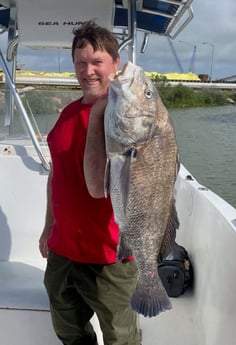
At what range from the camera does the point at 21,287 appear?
2.80 metres

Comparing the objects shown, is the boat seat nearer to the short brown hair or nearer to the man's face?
the man's face

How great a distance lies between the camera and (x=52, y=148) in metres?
1.89

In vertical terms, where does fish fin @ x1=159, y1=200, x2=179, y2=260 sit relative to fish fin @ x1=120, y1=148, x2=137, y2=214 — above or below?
below

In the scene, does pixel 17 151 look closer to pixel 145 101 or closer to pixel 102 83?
pixel 102 83

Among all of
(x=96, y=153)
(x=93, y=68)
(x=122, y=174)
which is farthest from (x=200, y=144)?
(x=122, y=174)

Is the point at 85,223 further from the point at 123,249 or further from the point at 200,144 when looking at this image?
the point at 200,144

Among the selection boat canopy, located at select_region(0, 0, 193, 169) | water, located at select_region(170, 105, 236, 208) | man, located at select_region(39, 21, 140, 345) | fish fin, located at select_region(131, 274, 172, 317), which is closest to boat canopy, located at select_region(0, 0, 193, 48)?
boat canopy, located at select_region(0, 0, 193, 169)

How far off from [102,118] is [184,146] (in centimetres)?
1490

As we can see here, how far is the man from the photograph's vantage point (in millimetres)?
1745

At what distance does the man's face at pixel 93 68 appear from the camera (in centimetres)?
173

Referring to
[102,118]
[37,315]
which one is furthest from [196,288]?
[102,118]

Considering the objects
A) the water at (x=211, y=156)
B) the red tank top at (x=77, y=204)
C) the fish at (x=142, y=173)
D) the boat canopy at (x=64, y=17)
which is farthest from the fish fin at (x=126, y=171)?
the water at (x=211, y=156)

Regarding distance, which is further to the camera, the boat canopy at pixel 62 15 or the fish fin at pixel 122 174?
the boat canopy at pixel 62 15

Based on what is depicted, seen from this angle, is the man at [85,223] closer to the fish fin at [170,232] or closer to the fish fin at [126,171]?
the fish fin at [126,171]
